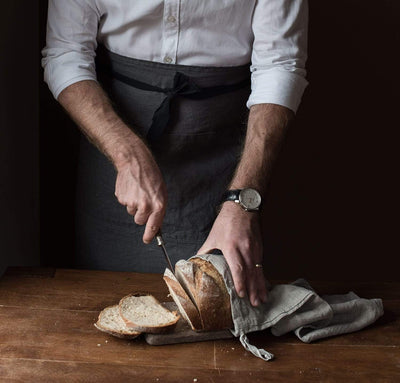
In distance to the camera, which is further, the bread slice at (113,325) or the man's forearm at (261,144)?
the man's forearm at (261,144)

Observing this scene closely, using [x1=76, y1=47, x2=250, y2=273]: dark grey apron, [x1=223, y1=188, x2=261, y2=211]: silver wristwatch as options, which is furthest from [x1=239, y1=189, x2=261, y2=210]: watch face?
[x1=76, y1=47, x2=250, y2=273]: dark grey apron

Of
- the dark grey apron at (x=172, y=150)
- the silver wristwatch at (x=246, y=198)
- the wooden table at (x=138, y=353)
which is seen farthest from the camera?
the dark grey apron at (x=172, y=150)

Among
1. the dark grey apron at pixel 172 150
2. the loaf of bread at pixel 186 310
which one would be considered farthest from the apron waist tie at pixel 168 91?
the loaf of bread at pixel 186 310

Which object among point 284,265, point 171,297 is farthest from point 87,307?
point 284,265

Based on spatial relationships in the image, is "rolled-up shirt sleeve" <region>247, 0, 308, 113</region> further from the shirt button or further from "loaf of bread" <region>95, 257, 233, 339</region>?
"loaf of bread" <region>95, 257, 233, 339</region>

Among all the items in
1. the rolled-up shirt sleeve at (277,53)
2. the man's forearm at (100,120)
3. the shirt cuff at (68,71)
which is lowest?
the man's forearm at (100,120)

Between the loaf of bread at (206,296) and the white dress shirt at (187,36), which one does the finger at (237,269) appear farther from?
the white dress shirt at (187,36)

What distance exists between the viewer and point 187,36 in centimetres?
186

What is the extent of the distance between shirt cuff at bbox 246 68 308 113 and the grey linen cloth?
1.70 ft

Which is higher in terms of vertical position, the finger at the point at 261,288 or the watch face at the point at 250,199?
the watch face at the point at 250,199

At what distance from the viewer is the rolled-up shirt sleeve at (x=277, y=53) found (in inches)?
72.6

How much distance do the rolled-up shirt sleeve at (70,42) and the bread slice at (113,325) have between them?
2.12 ft

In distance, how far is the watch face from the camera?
1635 mm

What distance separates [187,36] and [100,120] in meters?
0.34
